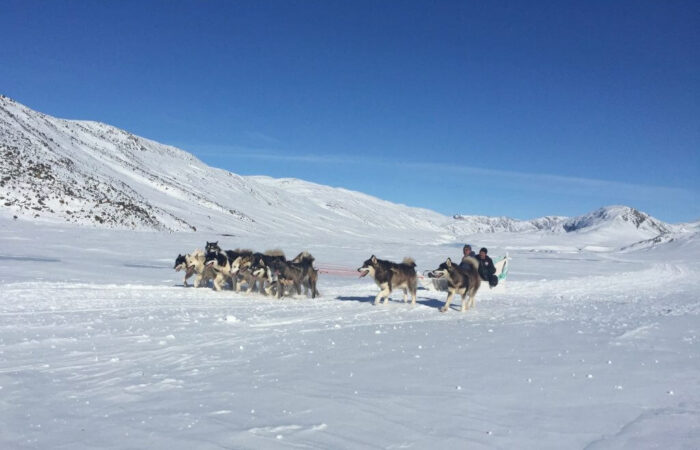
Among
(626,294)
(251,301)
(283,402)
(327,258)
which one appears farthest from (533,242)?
(283,402)

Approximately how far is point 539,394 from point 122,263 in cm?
1961

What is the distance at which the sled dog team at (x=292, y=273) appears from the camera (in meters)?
12.9

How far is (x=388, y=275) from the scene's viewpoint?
13539mm

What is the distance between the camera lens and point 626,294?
59.0 feet

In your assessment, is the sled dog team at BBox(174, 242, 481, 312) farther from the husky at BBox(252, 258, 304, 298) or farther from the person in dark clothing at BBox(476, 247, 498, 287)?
the person in dark clothing at BBox(476, 247, 498, 287)

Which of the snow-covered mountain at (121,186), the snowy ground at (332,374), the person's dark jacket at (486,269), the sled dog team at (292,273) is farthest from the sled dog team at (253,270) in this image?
the snow-covered mountain at (121,186)

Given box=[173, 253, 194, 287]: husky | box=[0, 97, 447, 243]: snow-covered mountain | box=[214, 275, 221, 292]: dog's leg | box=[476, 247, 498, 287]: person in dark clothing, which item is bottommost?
box=[214, 275, 221, 292]: dog's leg

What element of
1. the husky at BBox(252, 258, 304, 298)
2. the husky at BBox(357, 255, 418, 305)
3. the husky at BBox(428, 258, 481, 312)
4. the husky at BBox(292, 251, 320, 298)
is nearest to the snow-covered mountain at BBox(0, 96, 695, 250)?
the husky at BBox(252, 258, 304, 298)

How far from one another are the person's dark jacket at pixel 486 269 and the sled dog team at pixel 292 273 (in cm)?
184

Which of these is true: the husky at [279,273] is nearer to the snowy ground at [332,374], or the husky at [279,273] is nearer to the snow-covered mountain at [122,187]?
the snowy ground at [332,374]

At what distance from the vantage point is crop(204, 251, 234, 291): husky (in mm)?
14797

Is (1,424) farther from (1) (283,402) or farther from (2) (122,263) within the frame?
(2) (122,263)

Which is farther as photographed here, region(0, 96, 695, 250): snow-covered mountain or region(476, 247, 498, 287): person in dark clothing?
region(0, 96, 695, 250): snow-covered mountain

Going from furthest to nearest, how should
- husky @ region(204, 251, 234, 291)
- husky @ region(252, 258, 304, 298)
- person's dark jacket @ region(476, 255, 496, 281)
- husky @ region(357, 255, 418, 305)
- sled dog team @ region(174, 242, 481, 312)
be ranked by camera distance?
person's dark jacket @ region(476, 255, 496, 281) → husky @ region(204, 251, 234, 291) → husky @ region(252, 258, 304, 298) → husky @ region(357, 255, 418, 305) → sled dog team @ region(174, 242, 481, 312)
